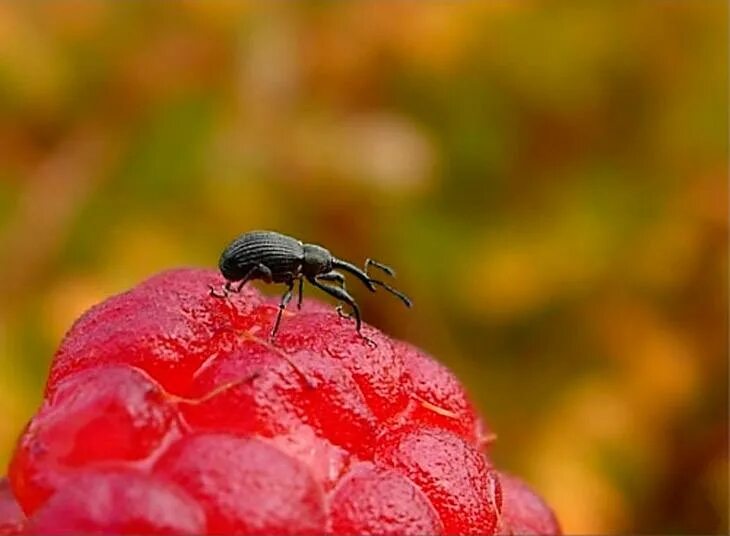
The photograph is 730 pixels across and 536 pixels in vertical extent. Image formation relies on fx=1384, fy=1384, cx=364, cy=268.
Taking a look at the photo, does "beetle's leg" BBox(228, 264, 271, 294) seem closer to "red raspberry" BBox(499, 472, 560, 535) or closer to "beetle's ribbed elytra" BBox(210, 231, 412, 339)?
"beetle's ribbed elytra" BBox(210, 231, 412, 339)

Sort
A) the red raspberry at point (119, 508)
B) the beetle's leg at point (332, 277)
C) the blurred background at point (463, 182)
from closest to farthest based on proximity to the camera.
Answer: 1. the red raspberry at point (119, 508)
2. the beetle's leg at point (332, 277)
3. the blurred background at point (463, 182)

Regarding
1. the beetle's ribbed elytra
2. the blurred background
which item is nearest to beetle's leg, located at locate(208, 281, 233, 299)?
the beetle's ribbed elytra

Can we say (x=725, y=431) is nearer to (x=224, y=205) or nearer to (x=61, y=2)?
(x=224, y=205)

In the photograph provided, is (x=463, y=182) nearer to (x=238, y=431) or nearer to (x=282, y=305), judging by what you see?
(x=282, y=305)

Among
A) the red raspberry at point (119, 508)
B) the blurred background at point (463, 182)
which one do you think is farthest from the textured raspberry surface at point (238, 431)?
the blurred background at point (463, 182)

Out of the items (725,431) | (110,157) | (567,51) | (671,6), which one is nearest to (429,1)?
(567,51)

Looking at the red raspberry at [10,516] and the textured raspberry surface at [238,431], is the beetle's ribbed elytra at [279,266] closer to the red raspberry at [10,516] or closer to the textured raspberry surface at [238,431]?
the textured raspberry surface at [238,431]
